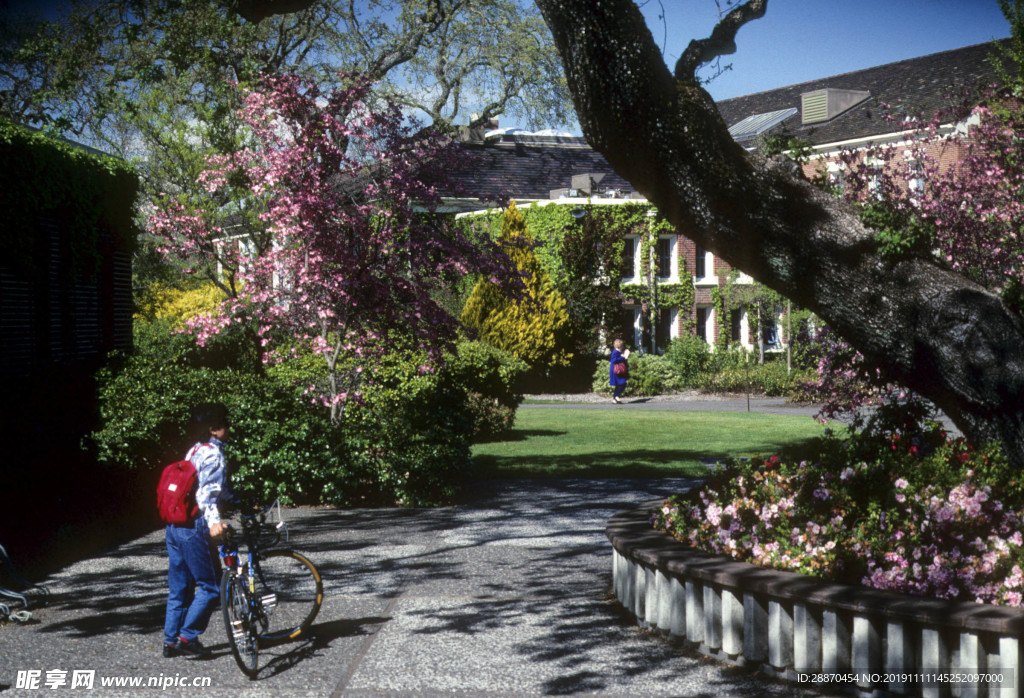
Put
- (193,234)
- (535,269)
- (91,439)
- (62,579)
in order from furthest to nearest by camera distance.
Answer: (535,269) → (193,234) → (91,439) → (62,579)

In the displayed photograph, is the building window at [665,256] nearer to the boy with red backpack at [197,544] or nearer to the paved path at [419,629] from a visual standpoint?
the paved path at [419,629]

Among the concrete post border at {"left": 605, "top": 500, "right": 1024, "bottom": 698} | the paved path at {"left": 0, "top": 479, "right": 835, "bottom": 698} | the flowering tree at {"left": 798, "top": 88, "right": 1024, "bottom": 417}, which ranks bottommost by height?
the paved path at {"left": 0, "top": 479, "right": 835, "bottom": 698}

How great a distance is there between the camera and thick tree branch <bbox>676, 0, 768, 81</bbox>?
7128 mm

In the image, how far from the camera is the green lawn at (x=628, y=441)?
15.4m

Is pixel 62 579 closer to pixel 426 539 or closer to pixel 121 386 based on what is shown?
pixel 426 539

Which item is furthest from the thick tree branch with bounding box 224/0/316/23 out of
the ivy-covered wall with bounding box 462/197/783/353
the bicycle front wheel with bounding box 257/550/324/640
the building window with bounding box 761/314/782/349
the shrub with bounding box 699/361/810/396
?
the building window with bounding box 761/314/782/349

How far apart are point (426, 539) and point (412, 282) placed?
12.5 ft

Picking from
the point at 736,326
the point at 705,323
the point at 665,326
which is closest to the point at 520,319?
the point at 665,326

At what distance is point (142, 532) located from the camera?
35.6 ft

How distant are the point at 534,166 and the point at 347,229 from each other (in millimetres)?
33520

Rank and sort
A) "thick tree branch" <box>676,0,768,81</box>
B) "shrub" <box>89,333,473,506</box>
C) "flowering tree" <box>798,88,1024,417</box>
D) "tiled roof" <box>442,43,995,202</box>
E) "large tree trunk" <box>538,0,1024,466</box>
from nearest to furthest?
"large tree trunk" <box>538,0,1024,466</box> → "thick tree branch" <box>676,0,768,81</box> → "flowering tree" <box>798,88,1024,417</box> → "shrub" <box>89,333,473,506</box> → "tiled roof" <box>442,43,995,202</box>

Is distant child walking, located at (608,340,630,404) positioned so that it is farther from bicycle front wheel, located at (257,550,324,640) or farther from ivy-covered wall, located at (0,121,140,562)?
bicycle front wheel, located at (257,550,324,640)

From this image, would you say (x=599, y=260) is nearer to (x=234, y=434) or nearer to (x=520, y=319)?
(x=520, y=319)

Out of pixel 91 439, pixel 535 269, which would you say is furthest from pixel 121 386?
pixel 535 269
